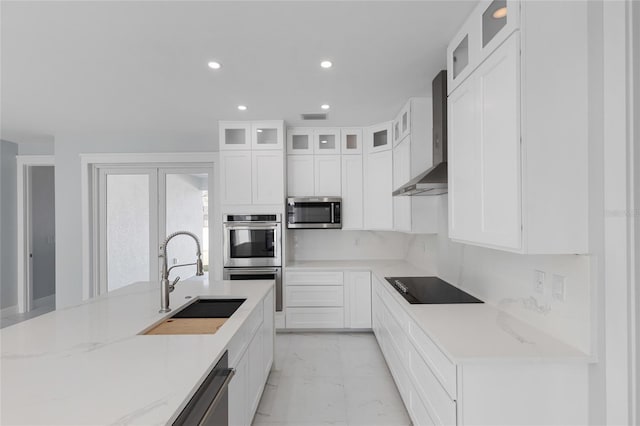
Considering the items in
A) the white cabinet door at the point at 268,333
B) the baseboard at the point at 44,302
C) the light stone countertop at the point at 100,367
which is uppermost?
the light stone countertop at the point at 100,367

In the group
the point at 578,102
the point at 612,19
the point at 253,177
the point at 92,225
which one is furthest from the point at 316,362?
the point at 92,225

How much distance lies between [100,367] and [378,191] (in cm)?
328

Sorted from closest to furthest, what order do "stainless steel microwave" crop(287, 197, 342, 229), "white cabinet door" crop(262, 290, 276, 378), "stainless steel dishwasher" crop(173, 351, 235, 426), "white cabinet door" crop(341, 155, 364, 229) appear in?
1. "stainless steel dishwasher" crop(173, 351, 235, 426)
2. "white cabinet door" crop(262, 290, 276, 378)
3. "stainless steel microwave" crop(287, 197, 342, 229)
4. "white cabinet door" crop(341, 155, 364, 229)

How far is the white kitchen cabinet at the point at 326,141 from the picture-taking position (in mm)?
4109

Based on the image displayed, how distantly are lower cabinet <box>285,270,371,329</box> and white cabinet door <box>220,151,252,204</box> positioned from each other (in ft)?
3.65

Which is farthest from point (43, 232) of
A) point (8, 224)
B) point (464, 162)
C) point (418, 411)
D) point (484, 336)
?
point (484, 336)

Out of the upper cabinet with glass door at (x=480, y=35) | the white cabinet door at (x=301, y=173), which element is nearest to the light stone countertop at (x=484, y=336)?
the upper cabinet with glass door at (x=480, y=35)

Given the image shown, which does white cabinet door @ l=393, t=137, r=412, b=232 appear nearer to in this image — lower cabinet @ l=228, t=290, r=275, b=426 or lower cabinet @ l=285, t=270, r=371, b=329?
lower cabinet @ l=285, t=270, r=371, b=329

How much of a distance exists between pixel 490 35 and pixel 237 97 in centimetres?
222

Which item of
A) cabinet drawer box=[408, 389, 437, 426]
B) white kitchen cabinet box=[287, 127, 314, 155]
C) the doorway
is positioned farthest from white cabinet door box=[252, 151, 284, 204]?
the doorway

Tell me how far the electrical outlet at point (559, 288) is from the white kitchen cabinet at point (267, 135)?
300 cm

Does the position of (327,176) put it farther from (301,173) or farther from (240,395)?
(240,395)

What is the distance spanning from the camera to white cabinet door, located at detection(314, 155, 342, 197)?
4113 mm

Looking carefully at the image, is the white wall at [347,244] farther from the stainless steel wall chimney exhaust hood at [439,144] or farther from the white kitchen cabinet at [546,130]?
the white kitchen cabinet at [546,130]
